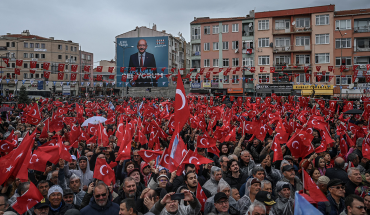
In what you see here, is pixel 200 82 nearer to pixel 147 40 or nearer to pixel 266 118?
pixel 147 40

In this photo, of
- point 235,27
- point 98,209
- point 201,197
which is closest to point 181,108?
point 201,197

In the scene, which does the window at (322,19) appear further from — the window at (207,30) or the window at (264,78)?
the window at (207,30)

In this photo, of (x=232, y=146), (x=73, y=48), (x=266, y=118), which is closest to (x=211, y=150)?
(x=232, y=146)

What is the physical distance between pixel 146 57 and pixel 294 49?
27.3m

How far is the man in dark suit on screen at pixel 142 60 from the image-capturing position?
5741 cm

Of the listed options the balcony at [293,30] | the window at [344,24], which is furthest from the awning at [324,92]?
the window at [344,24]

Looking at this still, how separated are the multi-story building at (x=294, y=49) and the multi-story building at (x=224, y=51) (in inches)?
62.6

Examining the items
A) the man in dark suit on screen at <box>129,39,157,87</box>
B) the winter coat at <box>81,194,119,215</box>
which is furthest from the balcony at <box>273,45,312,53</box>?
the winter coat at <box>81,194,119,215</box>

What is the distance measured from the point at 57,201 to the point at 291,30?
42892 millimetres

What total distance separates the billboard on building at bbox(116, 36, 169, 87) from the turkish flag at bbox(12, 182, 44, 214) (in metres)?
52.9

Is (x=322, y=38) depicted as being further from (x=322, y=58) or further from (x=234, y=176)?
(x=234, y=176)

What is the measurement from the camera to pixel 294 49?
42.2 m

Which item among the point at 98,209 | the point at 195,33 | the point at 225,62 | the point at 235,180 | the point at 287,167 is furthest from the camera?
the point at 195,33

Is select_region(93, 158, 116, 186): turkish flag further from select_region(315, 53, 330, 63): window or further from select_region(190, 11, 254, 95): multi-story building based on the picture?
select_region(315, 53, 330, 63): window
